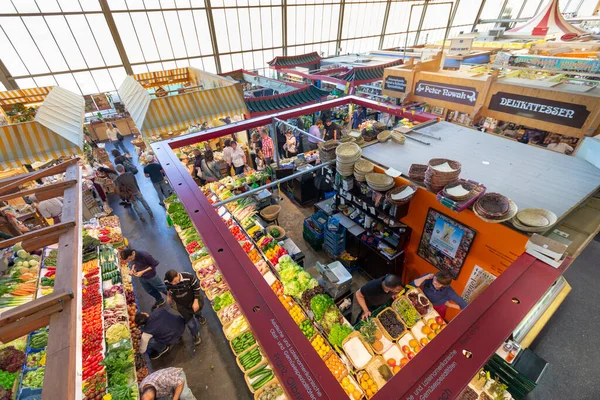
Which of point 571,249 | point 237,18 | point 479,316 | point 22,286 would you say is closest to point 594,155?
point 571,249

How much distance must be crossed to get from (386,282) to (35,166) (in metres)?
14.0

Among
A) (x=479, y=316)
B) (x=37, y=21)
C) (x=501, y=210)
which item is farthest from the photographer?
(x=37, y=21)

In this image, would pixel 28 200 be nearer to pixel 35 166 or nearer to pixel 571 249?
pixel 35 166

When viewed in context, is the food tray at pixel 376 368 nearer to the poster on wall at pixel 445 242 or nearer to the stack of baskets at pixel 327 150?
the poster on wall at pixel 445 242

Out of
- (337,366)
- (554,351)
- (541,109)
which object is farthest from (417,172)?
(554,351)

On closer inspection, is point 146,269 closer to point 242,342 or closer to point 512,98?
point 242,342

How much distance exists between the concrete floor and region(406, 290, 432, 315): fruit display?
1.84m

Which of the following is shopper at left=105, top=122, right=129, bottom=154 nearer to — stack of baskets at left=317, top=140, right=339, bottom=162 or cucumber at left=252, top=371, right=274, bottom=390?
stack of baskets at left=317, top=140, right=339, bottom=162

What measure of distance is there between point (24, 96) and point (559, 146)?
71.2 ft

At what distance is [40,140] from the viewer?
27.3ft

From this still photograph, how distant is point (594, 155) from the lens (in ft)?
14.1

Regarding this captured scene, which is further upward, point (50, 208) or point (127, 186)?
point (127, 186)

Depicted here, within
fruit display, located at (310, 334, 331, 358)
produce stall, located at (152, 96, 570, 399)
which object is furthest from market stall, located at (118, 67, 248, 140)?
fruit display, located at (310, 334, 331, 358)

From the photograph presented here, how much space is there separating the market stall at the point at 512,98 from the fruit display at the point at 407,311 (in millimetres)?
4692
